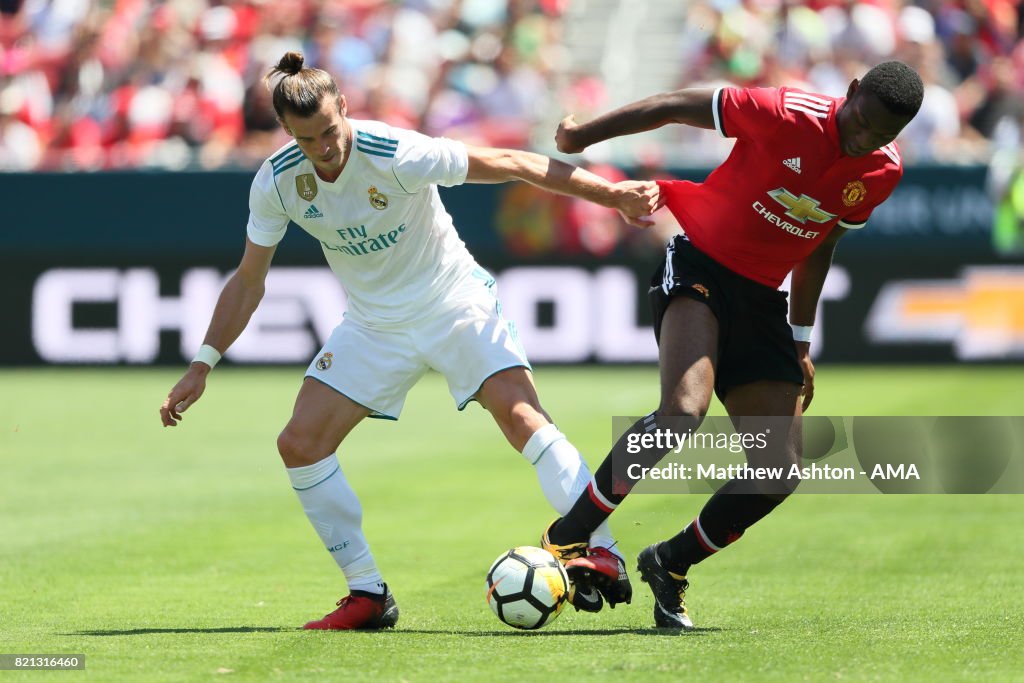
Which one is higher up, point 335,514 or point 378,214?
point 378,214

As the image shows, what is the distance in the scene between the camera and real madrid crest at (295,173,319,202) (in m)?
6.73

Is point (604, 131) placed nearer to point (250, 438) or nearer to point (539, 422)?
point (539, 422)

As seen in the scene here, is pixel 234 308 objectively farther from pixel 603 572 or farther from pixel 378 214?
pixel 603 572

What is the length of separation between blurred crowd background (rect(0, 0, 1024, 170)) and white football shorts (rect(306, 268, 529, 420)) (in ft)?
40.4

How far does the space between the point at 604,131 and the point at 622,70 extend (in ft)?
52.1

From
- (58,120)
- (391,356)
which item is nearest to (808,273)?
(391,356)

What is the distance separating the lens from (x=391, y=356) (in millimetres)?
6980

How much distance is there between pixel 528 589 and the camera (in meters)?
6.30

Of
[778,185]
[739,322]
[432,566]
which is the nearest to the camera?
[778,185]

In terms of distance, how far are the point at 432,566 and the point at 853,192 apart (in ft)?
10.6

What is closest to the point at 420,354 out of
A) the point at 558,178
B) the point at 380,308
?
the point at 380,308

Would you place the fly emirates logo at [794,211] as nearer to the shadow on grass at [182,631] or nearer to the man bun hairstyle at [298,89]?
the man bun hairstyle at [298,89]

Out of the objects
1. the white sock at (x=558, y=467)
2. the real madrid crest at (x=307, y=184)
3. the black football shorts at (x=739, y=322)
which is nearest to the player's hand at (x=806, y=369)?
the black football shorts at (x=739, y=322)

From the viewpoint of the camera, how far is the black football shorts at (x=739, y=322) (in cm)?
657
